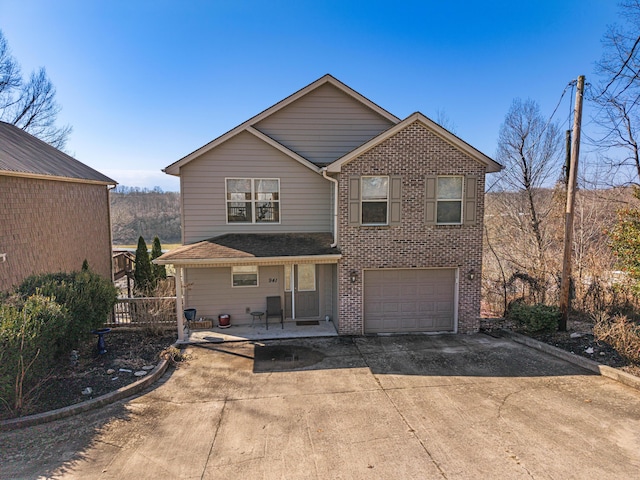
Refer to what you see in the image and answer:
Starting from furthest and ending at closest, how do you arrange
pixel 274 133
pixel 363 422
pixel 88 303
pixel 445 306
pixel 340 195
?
1. pixel 274 133
2. pixel 445 306
3. pixel 340 195
4. pixel 88 303
5. pixel 363 422

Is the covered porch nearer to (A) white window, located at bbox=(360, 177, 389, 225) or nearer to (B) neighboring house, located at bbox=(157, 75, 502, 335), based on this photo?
(B) neighboring house, located at bbox=(157, 75, 502, 335)

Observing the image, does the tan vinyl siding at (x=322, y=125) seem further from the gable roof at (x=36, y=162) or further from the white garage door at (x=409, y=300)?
the gable roof at (x=36, y=162)

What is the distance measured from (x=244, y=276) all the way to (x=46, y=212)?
22.3ft

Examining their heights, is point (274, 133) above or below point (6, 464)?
above

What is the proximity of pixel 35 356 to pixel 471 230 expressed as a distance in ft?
36.1

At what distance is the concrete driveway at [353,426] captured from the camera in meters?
5.00

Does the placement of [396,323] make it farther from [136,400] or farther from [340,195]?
[136,400]

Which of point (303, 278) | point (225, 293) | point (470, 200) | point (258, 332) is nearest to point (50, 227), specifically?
point (225, 293)

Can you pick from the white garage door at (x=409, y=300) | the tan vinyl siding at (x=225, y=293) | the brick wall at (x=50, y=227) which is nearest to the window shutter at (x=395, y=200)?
the white garage door at (x=409, y=300)

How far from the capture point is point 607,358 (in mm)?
8414

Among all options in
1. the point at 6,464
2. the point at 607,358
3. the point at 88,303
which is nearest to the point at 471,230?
the point at 607,358

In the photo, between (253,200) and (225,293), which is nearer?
(225,293)

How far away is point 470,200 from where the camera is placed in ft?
35.1

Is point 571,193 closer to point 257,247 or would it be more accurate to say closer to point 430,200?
point 430,200
